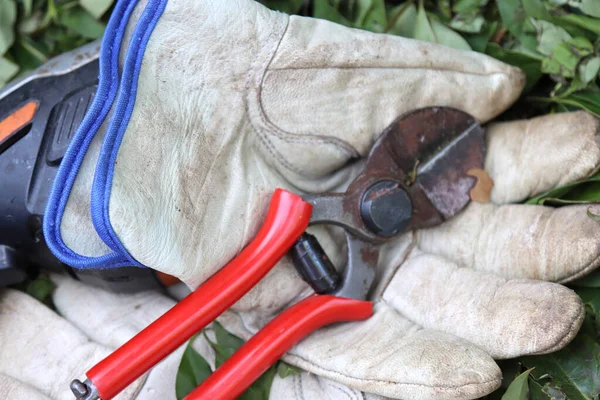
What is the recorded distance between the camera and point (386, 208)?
1183 millimetres

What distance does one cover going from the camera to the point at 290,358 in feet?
3.84

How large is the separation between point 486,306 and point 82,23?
127 cm

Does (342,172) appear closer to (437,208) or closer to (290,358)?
(437,208)

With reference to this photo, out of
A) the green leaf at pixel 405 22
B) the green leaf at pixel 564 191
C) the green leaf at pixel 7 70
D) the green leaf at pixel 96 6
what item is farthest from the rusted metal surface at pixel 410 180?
the green leaf at pixel 7 70

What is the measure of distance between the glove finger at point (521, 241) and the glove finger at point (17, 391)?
87 centimetres

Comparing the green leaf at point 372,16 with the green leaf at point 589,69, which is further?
the green leaf at point 372,16

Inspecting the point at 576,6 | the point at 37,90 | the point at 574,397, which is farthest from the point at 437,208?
the point at 37,90

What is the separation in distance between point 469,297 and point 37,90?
101cm

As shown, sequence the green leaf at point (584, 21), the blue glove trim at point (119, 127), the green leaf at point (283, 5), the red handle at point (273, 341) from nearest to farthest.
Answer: the blue glove trim at point (119, 127) → the red handle at point (273, 341) → the green leaf at point (584, 21) → the green leaf at point (283, 5)

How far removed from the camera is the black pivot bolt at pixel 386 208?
118 centimetres

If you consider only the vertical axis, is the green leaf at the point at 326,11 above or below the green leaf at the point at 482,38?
above

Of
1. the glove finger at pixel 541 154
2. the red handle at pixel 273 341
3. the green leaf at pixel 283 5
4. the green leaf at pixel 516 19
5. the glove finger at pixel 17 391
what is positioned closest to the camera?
the red handle at pixel 273 341

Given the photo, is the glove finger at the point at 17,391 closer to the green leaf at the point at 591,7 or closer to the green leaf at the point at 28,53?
the green leaf at the point at 28,53

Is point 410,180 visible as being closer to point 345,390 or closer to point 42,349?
point 345,390
